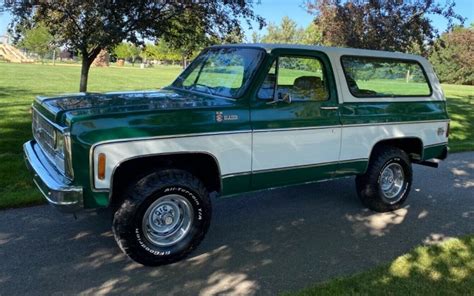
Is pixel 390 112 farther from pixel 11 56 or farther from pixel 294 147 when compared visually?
pixel 11 56

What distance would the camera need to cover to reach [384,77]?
5855 millimetres

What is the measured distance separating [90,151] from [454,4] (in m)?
12.7

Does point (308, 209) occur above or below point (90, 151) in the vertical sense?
below

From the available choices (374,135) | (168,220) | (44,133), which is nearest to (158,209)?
(168,220)

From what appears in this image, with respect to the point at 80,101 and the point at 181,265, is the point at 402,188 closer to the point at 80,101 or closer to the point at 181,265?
the point at 181,265

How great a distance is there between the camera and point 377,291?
380 centimetres

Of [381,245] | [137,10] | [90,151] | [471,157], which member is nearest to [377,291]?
[381,245]

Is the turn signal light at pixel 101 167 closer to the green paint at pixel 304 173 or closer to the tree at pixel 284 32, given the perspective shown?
the green paint at pixel 304 173

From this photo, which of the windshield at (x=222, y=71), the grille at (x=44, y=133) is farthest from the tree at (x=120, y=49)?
the grille at (x=44, y=133)

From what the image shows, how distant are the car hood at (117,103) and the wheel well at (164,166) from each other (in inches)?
17.7

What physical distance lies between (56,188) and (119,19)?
483 centimetres

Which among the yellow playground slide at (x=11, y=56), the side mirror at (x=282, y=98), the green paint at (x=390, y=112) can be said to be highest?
the yellow playground slide at (x=11, y=56)

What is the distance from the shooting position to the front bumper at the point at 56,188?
3.74 m

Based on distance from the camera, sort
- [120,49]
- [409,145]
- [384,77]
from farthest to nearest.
Result: 1. [120,49]
2. [409,145]
3. [384,77]
